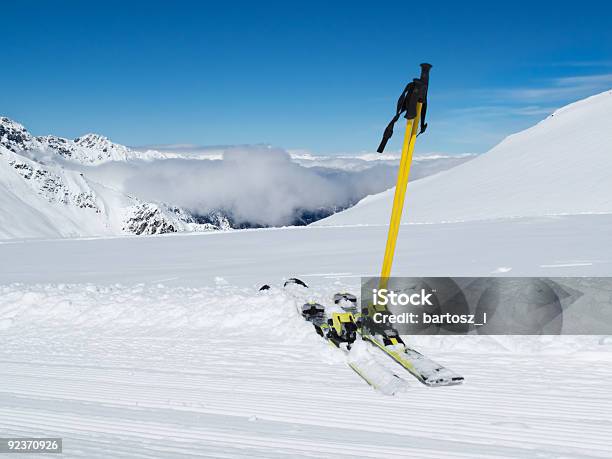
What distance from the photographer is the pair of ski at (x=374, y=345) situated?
5.75 m

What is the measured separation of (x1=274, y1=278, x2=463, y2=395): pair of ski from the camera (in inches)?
227

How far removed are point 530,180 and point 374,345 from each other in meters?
41.8

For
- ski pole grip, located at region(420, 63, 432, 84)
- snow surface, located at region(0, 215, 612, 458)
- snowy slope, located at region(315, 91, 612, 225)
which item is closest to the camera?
snow surface, located at region(0, 215, 612, 458)

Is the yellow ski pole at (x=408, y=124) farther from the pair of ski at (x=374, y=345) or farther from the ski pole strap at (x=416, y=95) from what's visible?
the pair of ski at (x=374, y=345)

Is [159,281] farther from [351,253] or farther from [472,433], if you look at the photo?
[472,433]

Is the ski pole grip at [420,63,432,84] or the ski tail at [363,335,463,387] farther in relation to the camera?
the ski pole grip at [420,63,432,84]

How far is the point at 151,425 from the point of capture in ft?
16.1

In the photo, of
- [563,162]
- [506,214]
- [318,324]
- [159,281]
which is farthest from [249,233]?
[563,162]

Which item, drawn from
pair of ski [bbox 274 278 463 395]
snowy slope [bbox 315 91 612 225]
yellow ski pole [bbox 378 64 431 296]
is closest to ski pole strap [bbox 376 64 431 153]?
yellow ski pole [bbox 378 64 431 296]

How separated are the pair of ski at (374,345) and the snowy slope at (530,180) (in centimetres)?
2856

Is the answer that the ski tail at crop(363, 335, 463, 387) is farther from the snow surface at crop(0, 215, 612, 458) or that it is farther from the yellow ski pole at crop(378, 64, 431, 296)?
the yellow ski pole at crop(378, 64, 431, 296)

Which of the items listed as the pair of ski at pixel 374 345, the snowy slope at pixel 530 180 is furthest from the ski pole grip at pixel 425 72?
the snowy slope at pixel 530 180

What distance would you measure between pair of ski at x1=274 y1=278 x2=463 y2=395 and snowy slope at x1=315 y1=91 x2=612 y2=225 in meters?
28.6

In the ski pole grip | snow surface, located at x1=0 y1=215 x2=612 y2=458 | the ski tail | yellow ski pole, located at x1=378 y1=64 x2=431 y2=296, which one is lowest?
snow surface, located at x1=0 y1=215 x2=612 y2=458
